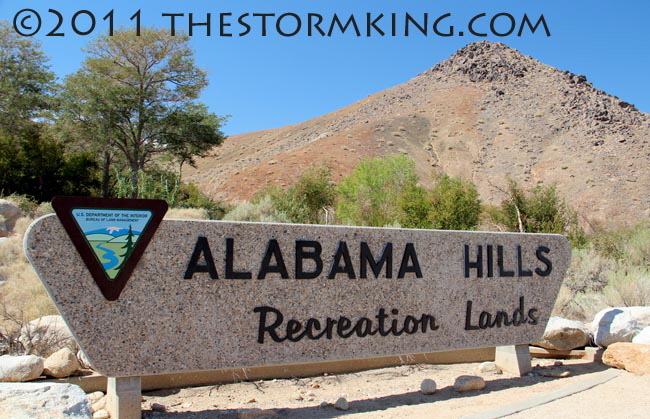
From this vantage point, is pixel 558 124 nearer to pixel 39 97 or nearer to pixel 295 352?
pixel 39 97

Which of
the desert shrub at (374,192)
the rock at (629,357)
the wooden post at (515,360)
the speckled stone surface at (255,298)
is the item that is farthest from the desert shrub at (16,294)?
the desert shrub at (374,192)

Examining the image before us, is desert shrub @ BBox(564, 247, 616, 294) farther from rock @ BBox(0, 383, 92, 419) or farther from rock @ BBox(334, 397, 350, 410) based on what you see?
rock @ BBox(0, 383, 92, 419)

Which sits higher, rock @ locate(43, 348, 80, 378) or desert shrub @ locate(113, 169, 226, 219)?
desert shrub @ locate(113, 169, 226, 219)

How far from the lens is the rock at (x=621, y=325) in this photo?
7340 mm

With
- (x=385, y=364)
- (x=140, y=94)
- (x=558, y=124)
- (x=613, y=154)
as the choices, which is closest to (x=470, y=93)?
(x=558, y=124)

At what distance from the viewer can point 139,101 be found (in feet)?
120

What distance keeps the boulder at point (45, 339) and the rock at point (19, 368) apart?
2.64ft

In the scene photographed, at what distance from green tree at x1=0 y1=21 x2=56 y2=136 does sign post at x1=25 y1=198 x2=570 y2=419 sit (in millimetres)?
33324

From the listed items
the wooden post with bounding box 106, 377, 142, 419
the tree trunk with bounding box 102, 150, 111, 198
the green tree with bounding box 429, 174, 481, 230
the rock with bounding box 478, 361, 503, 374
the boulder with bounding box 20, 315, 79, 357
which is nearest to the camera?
the wooden post with bounding box 106, 377, 142, 419

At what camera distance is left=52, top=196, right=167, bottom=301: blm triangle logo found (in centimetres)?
477

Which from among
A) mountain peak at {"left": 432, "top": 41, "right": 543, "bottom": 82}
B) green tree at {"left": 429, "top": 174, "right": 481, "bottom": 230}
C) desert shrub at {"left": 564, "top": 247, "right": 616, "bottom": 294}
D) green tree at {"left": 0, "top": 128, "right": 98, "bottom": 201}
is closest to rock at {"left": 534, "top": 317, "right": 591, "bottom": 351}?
desert shrub at {"left": 564, "top": 247, "right": 616, "bottom": 294}

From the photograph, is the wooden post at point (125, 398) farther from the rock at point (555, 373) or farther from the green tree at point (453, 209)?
the green tree at point (453, 209)

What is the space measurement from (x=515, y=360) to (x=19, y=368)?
5.40 metres

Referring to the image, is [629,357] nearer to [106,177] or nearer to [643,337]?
[643,337]
